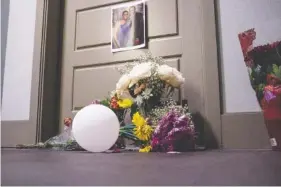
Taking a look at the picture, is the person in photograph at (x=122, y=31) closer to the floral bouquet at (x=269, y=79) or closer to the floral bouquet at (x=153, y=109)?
the floral bouquet at (x=153, y=109)

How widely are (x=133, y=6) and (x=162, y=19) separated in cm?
21

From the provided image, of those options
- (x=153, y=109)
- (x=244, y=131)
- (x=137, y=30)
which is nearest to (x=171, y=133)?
(x=153, y=109)

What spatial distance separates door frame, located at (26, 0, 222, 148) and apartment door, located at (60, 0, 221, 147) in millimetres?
12

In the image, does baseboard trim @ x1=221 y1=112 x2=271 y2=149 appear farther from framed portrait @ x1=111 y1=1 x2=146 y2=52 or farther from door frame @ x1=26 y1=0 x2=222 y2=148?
framed portrait @ x1=111 y1=1 x2=146 y2=52

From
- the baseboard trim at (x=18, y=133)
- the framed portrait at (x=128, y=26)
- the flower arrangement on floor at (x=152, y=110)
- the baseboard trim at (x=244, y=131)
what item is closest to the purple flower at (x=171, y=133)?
the flower arrangement on floor at (x=152, y=110)

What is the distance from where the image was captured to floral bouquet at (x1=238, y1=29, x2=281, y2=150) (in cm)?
116

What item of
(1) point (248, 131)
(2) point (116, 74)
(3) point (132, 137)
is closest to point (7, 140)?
(2) point (116, 74)

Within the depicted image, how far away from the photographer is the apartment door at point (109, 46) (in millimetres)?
1632

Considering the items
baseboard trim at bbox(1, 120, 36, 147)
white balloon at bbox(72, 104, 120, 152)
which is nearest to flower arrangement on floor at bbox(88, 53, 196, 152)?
white balloon at bbox(72, 104, 120, 152)

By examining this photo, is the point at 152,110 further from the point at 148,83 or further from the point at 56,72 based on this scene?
the point at 56,72

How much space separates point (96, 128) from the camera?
3.61 ft

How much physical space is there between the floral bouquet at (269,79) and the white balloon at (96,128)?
59 centimetres

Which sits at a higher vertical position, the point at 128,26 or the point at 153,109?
the point at 128,26

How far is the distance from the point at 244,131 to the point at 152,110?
1.50 ft
